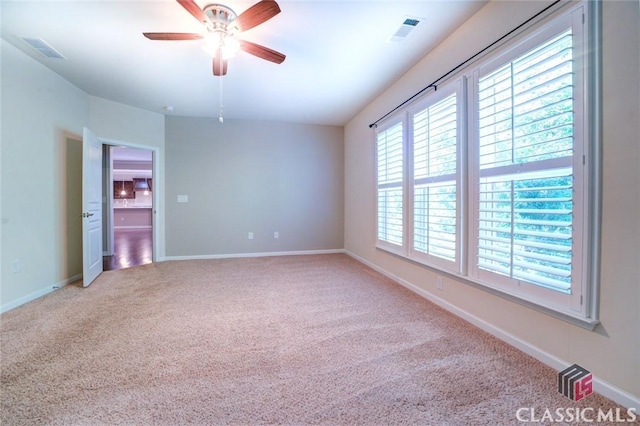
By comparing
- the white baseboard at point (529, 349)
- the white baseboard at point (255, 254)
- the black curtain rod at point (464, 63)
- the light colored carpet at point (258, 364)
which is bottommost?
the light colored carpet at point (258, 364)

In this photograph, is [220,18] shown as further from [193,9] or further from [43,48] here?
[43,48]

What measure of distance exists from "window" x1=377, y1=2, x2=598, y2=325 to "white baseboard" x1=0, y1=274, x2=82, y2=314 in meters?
4.37

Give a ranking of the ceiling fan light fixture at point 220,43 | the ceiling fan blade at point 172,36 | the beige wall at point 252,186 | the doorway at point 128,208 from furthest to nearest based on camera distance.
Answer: the doorway at point 128,208, the beige wall at point 252,186, the ceiling fan light fixture at point 220,43, the ceiling fan blade at point 172,36

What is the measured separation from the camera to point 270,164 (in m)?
5.24

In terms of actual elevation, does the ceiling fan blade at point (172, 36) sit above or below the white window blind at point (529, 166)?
above

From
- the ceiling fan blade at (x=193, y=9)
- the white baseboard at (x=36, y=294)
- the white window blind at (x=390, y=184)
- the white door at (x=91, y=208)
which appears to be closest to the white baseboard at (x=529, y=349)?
the white window blind at (x=390, y=184)

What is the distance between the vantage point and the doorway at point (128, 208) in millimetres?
5340

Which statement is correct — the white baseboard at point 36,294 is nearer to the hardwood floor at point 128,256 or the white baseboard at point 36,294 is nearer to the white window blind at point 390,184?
the hardwood floor at point 128,256

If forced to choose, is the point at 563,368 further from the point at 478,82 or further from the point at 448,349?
the point at 478,82

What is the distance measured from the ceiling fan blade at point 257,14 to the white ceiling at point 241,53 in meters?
0.23

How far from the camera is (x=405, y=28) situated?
2.33 meters

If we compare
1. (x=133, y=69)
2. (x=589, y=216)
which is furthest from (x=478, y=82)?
(x=133, y=69)

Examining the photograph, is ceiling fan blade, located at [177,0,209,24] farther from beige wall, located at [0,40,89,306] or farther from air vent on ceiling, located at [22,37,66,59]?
beige wall, located at [0,40,89,306]

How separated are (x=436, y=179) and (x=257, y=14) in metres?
2.14
